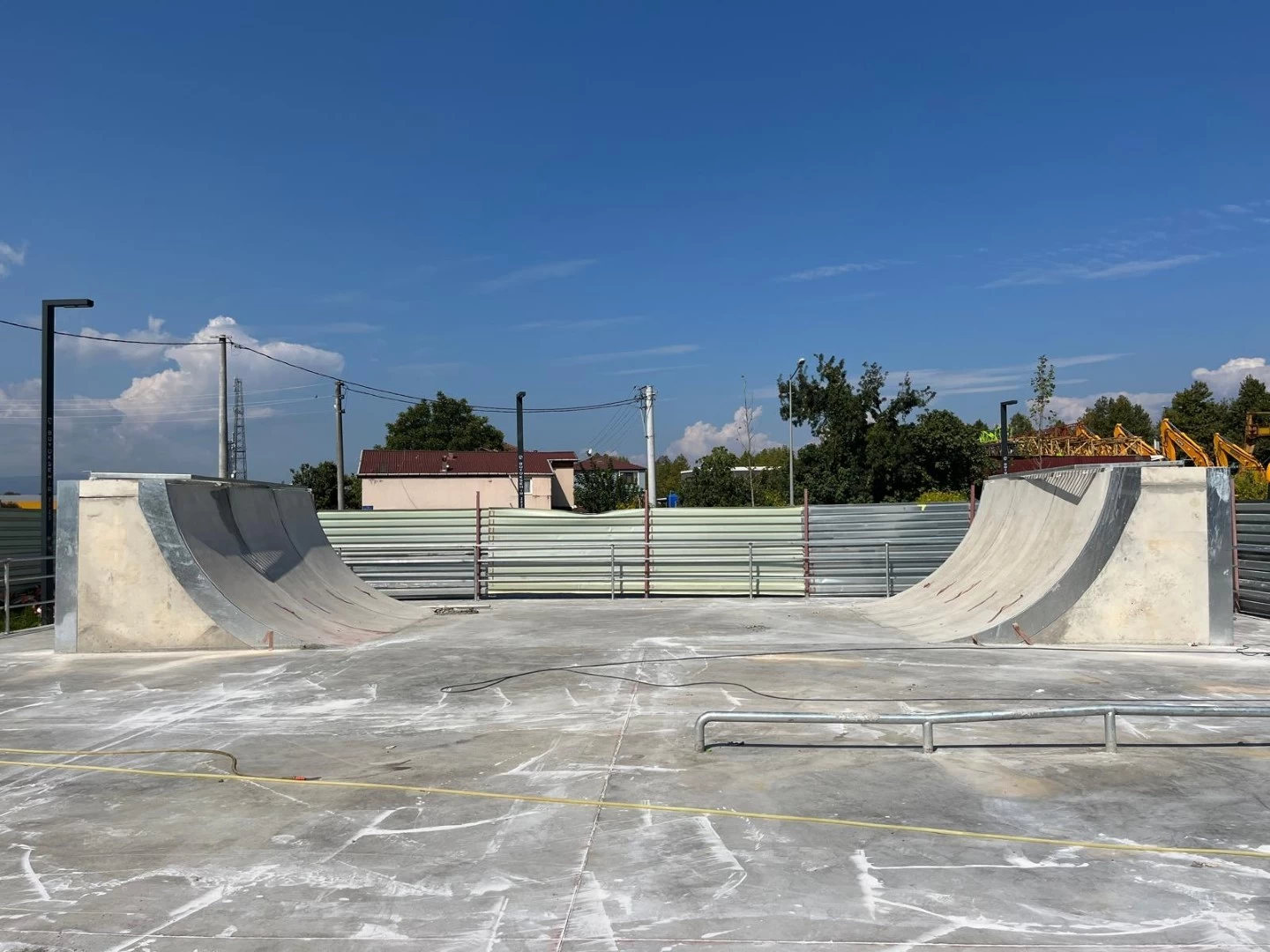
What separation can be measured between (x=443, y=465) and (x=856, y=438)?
26579 mm

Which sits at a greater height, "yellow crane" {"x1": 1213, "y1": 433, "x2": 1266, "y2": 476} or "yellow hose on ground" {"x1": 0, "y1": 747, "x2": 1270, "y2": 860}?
"yellow crane" {"x1": 1213, "y1": 433, "x2": 1266, "y2": 476}

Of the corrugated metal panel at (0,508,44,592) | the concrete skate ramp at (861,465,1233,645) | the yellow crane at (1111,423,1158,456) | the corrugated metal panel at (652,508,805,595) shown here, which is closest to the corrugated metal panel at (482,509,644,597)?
the corrugated metal panel at (652,508,805,595)

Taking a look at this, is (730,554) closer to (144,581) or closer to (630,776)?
(144,581)

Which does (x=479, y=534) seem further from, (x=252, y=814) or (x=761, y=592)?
(x=252, y=814)

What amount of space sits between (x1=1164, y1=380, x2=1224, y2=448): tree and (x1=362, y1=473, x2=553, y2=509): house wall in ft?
147

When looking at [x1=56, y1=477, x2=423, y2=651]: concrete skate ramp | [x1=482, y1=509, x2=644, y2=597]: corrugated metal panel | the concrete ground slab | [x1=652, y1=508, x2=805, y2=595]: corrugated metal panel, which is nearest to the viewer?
the concrete ground slab

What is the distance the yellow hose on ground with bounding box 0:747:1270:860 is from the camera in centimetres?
461

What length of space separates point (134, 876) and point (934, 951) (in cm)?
379

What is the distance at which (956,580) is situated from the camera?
50.2ft

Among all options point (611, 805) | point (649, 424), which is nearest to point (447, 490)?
point (649, 424)

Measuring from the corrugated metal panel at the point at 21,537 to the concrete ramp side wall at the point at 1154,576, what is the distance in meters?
20.1

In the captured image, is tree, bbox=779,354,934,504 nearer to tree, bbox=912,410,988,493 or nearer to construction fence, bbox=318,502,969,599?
tree, bbox=912,410,988,493

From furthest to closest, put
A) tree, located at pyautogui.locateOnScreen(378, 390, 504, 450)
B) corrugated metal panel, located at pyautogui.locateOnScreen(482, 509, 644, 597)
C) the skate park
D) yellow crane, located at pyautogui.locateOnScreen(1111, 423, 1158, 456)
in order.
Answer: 1. tree, located at pyautogui.locateOnScreen(378, 390, 504, 450)
2. yellow crane, located at pyautogui.locateOnScreen(1111, 423, 1158, 456)
3. corrugated metal panel, located at pyautogui.locateOnScreen(482, 509, 644, 597)
4. the skate park

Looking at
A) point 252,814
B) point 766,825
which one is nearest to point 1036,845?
point 766,825
